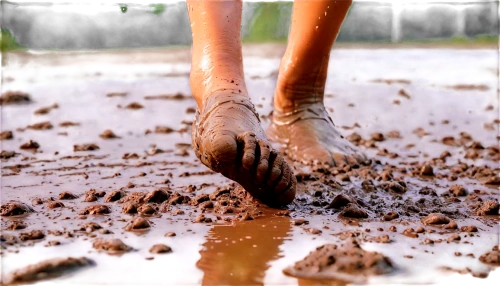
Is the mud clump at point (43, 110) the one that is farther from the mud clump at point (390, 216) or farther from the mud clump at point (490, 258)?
the mud clump at point (490, 258)

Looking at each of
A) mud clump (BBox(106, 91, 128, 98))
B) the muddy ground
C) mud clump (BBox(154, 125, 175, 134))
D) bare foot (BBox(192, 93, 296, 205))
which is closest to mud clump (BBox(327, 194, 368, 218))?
the muddy ground

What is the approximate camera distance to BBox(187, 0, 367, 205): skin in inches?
66.2

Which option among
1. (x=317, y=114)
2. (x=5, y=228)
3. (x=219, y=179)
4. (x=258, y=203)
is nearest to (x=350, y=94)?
(x=317, y=114)

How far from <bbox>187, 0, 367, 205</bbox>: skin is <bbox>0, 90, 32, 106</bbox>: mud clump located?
73.7 inches

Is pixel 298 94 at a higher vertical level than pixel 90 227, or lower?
higher

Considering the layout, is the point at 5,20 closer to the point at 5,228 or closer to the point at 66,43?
the point at 66,43

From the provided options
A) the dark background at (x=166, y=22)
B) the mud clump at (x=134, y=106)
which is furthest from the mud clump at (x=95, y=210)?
the dark background at (x=166, y=22)

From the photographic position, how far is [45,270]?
4.27 feet

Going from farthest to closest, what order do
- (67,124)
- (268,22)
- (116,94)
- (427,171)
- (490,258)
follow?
(268,22)
(116,94)
(67,124)
(427,171)
(490,258)

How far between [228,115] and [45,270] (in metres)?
0.67

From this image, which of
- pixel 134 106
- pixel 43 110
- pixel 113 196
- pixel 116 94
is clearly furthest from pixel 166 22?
pixel 113 196

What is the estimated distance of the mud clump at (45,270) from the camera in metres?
1.27

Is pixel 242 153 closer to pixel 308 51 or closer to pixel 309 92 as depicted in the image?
pixel 308 51

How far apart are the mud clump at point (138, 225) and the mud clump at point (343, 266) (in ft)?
1.34
